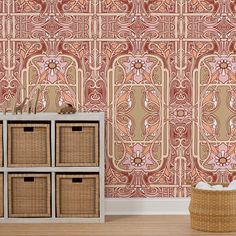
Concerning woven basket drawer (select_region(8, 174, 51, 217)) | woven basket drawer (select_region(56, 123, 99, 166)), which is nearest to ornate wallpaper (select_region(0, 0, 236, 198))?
woven basket drawer (select_region(56, 123, 99, 166))

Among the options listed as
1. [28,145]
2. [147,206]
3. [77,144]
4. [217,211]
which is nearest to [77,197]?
[77,144]

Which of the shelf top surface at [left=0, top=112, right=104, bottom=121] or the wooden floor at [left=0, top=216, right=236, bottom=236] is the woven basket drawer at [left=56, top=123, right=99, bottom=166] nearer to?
the shelf top surface at [left=0, top=112, right=104, bottom=121]

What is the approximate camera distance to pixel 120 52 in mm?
4672

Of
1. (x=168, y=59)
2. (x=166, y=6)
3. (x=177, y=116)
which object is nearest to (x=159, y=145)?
(x=177, y=116)

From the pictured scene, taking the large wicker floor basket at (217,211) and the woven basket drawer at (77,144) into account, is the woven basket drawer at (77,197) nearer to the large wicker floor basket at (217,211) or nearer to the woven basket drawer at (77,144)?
the woven basket drawer at (77,144)

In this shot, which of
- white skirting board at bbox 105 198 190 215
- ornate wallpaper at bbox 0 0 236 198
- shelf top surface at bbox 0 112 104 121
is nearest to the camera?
shelf top surface at bbox 0 112 104 121

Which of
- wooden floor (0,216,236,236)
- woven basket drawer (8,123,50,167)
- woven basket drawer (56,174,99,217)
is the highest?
woven basket drawer (8,123,50,167)

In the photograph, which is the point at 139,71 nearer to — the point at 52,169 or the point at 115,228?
the point at 52,169

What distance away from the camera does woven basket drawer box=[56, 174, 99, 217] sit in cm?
443

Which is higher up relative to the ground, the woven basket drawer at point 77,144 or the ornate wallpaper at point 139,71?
the ornate wallpaper at point 139,71

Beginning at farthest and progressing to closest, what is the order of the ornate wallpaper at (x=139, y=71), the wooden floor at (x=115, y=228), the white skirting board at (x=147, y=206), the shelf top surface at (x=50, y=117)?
1. the white skirting board at (x=147, y=206)
2. the ornate wallpaper at (x=139, y=71)
3. the shelf top surface at (x=50, y=117)
4. the wooden floor at (x=115, y=228)

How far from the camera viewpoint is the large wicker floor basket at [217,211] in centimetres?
418

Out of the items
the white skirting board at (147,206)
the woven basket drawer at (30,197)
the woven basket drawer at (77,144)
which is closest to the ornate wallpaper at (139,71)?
the white skirting board at (147,206)

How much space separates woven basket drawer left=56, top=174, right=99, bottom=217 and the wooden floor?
11cm
